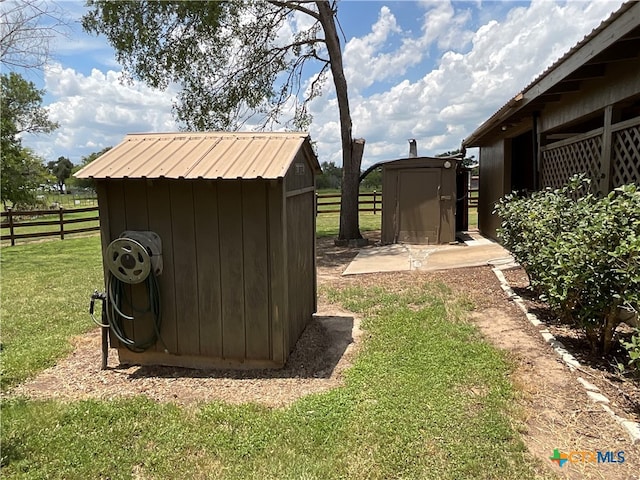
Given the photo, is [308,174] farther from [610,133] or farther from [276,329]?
[610,133]

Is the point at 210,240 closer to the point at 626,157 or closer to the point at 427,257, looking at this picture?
the point at 626,157

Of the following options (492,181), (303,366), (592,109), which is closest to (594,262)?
(303,366)

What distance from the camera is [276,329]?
338 centimetres

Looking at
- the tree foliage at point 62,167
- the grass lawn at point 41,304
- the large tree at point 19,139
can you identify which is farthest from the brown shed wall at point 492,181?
the tree foliage at point 62,167

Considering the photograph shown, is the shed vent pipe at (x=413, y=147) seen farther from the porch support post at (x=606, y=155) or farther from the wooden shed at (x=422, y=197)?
the porch support post at (x=606, y=155)

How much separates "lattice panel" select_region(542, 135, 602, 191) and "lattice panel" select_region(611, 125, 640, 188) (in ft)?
1.27

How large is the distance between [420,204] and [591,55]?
19.3 feet

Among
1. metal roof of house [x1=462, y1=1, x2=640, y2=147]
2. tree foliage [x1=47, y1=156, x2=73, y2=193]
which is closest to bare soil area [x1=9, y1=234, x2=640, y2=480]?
metal roof of house [x1=462, y1=1, x2=640, y2=147]

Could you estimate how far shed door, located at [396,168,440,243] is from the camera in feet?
31.6

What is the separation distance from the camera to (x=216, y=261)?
3.42 m

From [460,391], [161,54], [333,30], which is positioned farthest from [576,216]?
[161,54]

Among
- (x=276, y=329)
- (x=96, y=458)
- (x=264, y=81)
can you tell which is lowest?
(x=96, y=458)

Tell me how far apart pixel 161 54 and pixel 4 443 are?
9.03m

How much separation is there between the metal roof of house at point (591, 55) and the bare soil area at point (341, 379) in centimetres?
251
